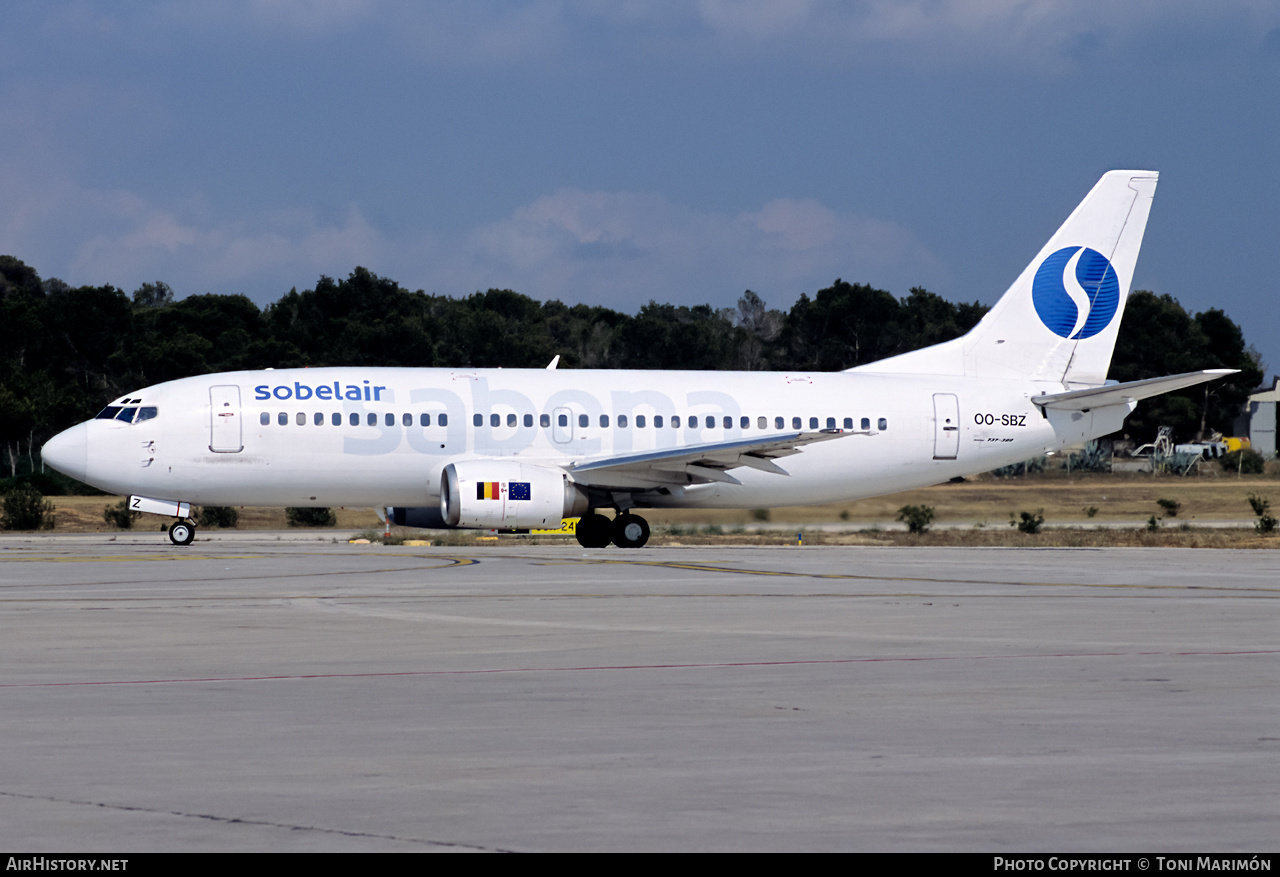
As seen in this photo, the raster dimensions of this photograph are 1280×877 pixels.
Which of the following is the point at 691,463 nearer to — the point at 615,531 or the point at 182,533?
the point at 615,531

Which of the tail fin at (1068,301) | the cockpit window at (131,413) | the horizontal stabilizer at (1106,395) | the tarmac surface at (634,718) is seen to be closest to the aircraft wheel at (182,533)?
the cockpit window at (131,413)

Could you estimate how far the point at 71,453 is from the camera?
3312cm

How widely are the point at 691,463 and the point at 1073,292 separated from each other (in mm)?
10956

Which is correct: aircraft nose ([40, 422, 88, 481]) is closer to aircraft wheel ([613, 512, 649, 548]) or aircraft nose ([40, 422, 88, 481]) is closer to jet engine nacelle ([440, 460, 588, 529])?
jet engine nacelle ([440, 460, 588, 529])

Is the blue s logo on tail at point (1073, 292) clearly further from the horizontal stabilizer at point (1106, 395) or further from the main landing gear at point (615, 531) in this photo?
the main landing gear at point (615, 531)

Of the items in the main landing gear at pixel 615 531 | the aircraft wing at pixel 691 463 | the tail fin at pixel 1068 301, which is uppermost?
the tail fin at pixel 1068 301

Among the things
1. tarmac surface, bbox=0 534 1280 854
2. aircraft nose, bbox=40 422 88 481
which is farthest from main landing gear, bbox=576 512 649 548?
tarmac surface, bbox=0 534 1280 854

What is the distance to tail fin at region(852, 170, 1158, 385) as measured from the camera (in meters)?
38.1

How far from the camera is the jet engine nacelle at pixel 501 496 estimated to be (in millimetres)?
31984

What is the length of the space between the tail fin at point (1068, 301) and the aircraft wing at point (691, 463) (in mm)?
5771

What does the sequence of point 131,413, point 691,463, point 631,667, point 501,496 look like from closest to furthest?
point 631,667 < point 501,496 < point 131,413 < point 691,463

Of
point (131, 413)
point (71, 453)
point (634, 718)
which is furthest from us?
point (131, 413)

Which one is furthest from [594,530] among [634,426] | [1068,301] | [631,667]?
[631,667]

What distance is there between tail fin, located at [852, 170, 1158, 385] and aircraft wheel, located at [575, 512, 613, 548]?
27.0 ft
